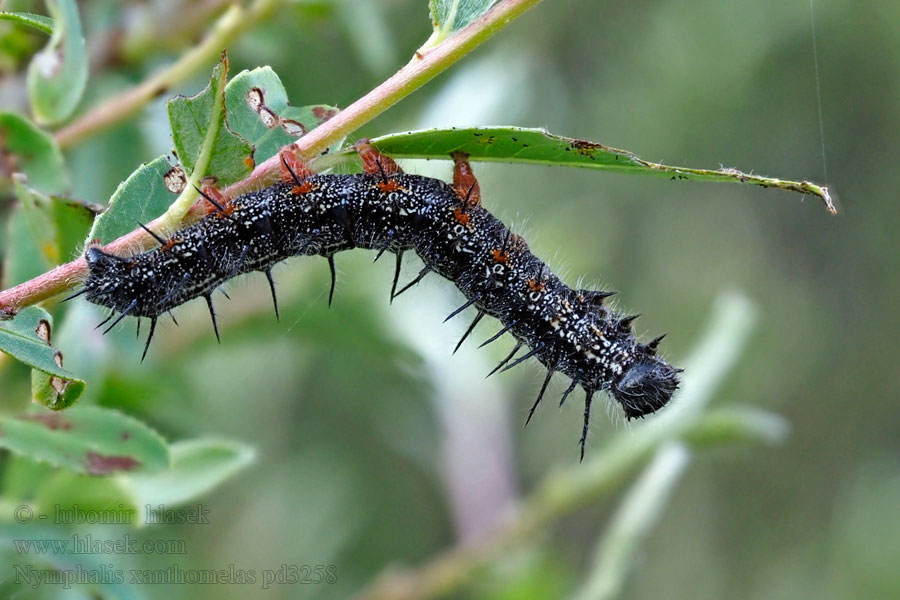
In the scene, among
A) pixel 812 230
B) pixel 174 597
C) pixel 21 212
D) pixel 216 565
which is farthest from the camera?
pixel 812 230

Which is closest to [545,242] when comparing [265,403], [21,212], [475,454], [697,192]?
[475,454]

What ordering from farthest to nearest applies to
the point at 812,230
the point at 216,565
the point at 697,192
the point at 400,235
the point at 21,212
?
1. the point at 812,230
2. the point at 697,192
3. the point at 216,565
4. the point at 400,235
5. the point at 21,212

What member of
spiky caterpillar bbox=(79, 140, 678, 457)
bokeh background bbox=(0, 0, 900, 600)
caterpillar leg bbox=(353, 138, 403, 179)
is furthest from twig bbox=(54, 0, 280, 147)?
caterpillar leg bbox=(353, 138, 403, 179)

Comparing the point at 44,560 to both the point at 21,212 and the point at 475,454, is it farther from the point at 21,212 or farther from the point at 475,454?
the point at 475,454

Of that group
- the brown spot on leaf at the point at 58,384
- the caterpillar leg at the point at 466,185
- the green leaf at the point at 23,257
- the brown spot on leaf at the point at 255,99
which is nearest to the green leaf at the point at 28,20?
the brown spot on leaf at the point at 255,99

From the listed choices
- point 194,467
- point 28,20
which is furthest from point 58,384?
point 28,20
